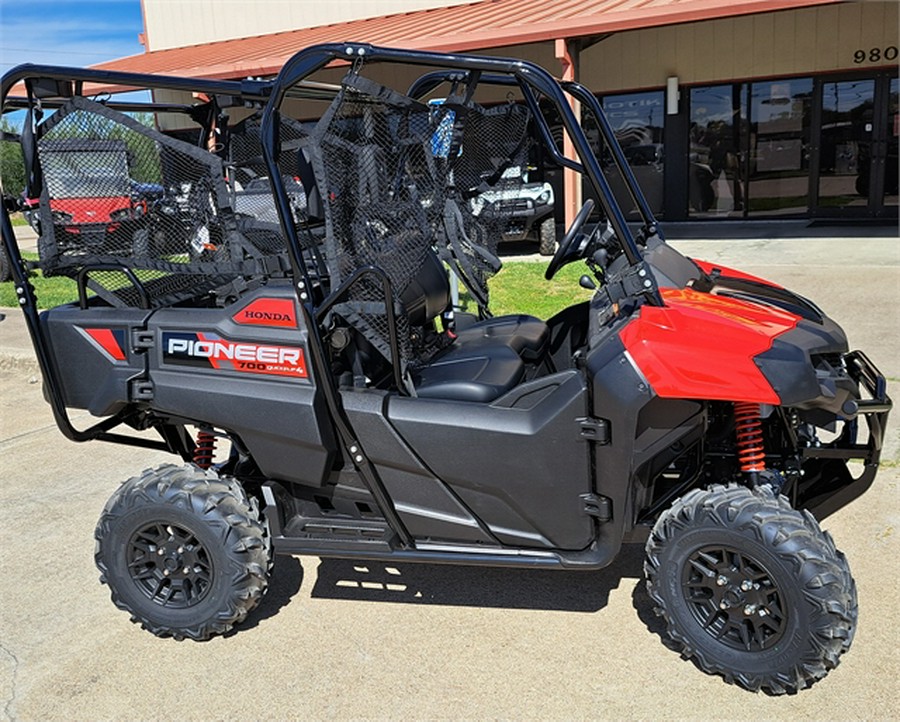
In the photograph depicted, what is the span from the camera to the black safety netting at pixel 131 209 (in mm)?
2945

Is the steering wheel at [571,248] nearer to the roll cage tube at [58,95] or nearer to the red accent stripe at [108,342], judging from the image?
the roll cage tube at [58,95]

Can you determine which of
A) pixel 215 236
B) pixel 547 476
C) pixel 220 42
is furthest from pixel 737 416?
pixel 220 42

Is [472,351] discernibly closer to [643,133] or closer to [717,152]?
[717,152]

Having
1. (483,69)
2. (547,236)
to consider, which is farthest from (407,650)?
(547,236)

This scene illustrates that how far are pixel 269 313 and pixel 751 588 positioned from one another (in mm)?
1694

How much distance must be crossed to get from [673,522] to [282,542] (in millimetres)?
1319

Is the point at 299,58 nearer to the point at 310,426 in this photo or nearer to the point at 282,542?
the point at 310,426

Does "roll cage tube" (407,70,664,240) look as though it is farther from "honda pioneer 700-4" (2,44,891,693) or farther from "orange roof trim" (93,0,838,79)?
"orange roof trim" (93,0,838,79)

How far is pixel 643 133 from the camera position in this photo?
14.8 m

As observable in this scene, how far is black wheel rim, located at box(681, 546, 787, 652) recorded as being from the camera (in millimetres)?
2580

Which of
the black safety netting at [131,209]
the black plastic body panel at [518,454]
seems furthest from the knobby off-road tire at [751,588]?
the black safety netting at [131,209]

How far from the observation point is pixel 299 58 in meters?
2.61

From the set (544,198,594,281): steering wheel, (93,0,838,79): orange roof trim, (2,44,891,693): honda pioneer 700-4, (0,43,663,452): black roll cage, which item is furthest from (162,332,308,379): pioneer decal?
(93,0,838,79): orange roof trim

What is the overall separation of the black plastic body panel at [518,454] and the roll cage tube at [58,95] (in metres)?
1.18
